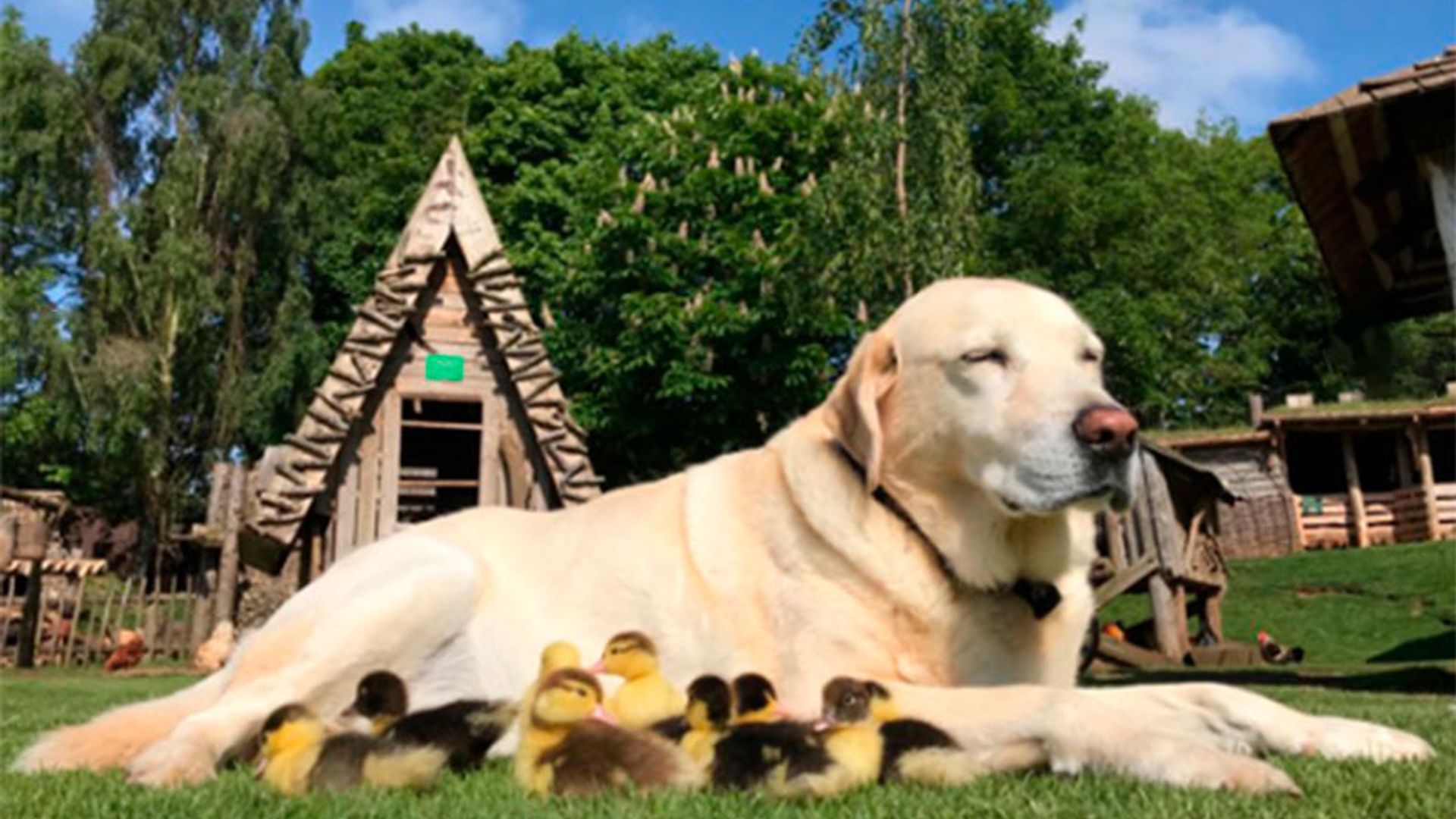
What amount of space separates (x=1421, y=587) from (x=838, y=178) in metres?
14.1

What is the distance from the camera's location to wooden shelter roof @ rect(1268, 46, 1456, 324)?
6.73 m

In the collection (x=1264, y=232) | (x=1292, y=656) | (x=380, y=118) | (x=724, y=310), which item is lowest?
(x=1292, y=656)

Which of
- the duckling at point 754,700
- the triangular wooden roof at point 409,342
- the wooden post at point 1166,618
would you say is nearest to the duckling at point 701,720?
the duckling at point 754,700

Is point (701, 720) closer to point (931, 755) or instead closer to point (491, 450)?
point (931, 755)

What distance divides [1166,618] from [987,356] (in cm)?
1346

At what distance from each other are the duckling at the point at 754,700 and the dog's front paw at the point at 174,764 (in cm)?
155

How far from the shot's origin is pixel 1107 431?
10.5 ft

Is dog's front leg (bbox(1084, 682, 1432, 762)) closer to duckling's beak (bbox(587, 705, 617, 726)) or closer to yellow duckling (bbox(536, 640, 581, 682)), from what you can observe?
duckling's beak (bbox(587, 705, 617, 726))

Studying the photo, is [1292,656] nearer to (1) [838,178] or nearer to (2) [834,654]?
(1) [838,178]

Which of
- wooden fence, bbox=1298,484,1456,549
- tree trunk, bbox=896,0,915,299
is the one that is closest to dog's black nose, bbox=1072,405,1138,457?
tree trunk, bbox=896,0,915,299

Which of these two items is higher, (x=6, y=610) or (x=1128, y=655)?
(x=6, y=610)

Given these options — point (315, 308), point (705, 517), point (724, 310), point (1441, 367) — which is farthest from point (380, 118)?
point (1441, 367)

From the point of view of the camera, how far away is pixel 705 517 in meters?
4.22

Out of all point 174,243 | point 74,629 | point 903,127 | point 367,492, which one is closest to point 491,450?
point 367,492
